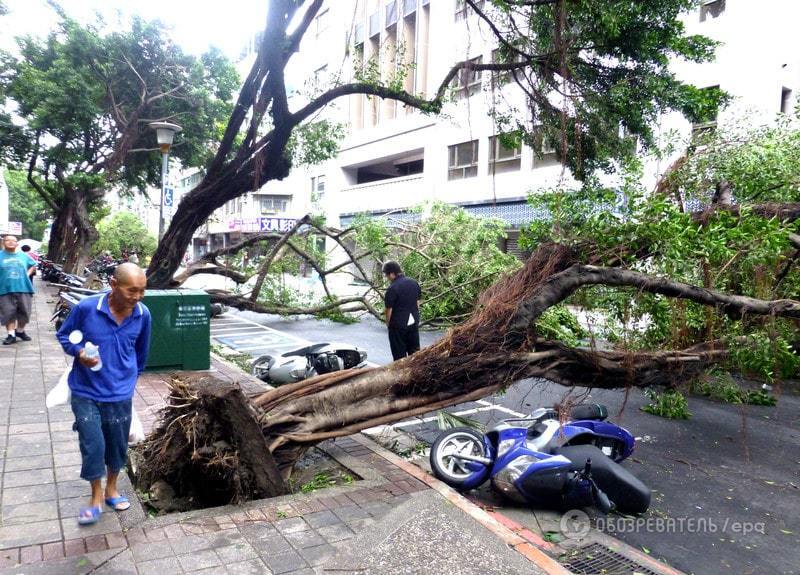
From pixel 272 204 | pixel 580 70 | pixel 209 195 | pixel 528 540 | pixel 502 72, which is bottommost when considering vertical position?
pixel 528 540

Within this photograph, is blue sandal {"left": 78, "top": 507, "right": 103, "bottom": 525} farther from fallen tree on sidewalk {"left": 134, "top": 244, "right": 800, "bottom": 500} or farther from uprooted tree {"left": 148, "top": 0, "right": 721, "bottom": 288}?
uprooted tree {"left": 148, "top": 0, "right": 721, "bottom": 288}

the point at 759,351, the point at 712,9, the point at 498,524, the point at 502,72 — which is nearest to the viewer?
the point at 498,524

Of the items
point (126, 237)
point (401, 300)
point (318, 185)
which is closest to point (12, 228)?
point (126, 237)

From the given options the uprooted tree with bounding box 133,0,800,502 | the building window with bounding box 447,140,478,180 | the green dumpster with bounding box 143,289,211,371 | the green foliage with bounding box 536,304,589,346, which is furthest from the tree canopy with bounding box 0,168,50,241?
the green foliage with bounding box 536,304,589,346

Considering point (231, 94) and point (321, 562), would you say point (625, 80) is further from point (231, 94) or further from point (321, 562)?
point (231, 94)

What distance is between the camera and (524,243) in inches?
253

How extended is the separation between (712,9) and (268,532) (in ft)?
60.5

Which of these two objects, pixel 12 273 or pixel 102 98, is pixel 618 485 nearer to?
pixel 12 273

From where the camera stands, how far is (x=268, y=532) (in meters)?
3.55

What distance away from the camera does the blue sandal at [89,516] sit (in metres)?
3.48

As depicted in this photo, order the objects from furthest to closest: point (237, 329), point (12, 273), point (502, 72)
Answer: point (237, 329) → point (12, 273) → point (502, 72)

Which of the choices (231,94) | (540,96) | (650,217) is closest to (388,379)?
(650,217)

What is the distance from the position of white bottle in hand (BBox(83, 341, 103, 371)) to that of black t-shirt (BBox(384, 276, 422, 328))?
411 centimetres

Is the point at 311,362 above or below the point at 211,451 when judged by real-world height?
below
